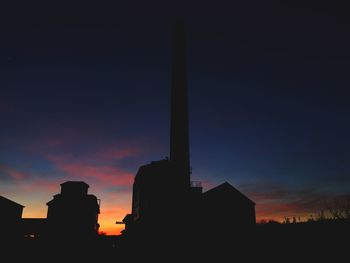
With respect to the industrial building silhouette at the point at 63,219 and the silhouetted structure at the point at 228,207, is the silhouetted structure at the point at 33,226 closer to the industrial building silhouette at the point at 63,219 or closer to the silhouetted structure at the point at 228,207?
the industrial building silhouette at the point at 63,219

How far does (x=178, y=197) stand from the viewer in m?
28.0

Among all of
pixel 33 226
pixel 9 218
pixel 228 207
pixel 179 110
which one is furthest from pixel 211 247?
pixel 9 218

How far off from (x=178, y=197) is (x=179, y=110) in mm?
9185

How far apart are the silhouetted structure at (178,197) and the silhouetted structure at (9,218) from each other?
15169mm

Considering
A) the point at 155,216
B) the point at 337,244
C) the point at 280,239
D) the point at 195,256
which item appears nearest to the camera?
the point at 337,244

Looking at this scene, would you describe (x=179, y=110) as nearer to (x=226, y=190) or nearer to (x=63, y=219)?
(x=226, y=190)

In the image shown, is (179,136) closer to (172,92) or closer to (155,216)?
(172,92)

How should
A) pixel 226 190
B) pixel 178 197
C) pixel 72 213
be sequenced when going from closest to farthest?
1. pixel 178 197
2. pixel 226 190
3. pixel 72 213

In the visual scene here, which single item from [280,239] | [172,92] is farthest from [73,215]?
[280,239]

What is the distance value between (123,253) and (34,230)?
57.7ft

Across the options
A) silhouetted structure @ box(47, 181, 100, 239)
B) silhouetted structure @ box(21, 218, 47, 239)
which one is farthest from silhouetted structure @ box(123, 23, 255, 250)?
silhouetted structure @ box(21, 218, 47, 239)

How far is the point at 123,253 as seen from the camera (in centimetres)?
2481

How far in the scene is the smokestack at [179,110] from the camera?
28703 millimetres

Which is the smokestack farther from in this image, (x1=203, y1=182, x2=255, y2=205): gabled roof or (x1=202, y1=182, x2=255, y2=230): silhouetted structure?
(x1=202, y1=182, x2=255, y2=230): silhouetted structure
